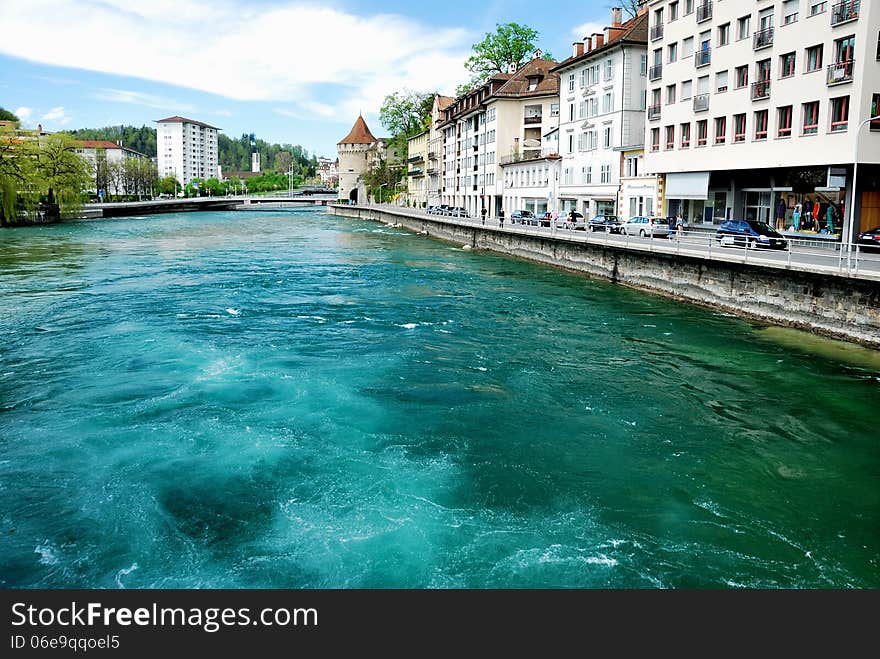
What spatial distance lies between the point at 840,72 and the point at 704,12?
457 inches

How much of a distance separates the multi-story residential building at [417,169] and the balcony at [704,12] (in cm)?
7426

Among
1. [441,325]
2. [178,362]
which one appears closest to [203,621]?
[178,362]

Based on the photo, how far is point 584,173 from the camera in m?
59.6

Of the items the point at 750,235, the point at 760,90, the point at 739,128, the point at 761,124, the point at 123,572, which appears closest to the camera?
the point at 123,572

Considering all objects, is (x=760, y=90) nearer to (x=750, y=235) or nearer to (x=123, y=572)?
(x=750, y=235)

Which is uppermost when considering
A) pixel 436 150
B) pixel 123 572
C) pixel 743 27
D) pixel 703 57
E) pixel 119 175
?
pixel 743 27

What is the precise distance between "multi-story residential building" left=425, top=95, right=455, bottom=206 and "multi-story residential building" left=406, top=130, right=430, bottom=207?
283cm

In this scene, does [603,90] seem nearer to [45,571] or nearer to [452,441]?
[452,441]

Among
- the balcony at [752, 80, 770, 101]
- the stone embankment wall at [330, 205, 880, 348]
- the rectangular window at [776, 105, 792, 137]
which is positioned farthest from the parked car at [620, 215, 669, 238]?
the balcony at [752, 80, 770, 101]

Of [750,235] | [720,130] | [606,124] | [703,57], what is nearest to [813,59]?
[720,130]

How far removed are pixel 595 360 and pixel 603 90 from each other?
134ft

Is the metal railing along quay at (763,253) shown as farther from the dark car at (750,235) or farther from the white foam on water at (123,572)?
the white foam on water at (123,572)

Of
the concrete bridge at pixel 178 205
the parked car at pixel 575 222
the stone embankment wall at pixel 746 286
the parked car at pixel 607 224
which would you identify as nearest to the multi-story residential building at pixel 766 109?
the parked car at pixel 607 224

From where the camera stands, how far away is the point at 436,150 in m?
109
